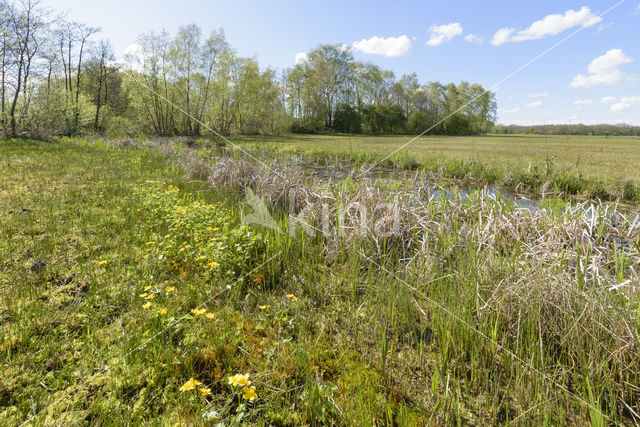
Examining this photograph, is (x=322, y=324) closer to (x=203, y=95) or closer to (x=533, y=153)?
(x=533, y=153)

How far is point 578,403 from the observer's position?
1.80 metres

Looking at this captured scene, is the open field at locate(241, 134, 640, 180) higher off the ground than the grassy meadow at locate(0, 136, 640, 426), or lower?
higher

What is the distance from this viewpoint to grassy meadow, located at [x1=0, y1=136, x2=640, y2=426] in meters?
1.74

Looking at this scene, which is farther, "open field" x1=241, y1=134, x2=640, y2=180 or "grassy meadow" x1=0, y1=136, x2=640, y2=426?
"open field" x1=241, y1=134, x2=640, y2=180

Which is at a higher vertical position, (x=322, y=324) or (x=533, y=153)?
(x=533, y=153)

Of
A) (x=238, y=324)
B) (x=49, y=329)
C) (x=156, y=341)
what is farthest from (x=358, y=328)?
(x=49, y=329)

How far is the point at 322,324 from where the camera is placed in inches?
103

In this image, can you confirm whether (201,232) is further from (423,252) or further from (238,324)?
(423,252)

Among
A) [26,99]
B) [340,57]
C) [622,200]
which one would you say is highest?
[340,57]

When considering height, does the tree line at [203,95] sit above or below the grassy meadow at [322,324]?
above

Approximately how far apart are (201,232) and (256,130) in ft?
153

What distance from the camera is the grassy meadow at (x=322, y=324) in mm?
1739

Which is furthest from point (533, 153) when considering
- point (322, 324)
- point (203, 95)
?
point (203, 95)

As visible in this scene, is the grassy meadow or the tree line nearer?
the grassy meadow
